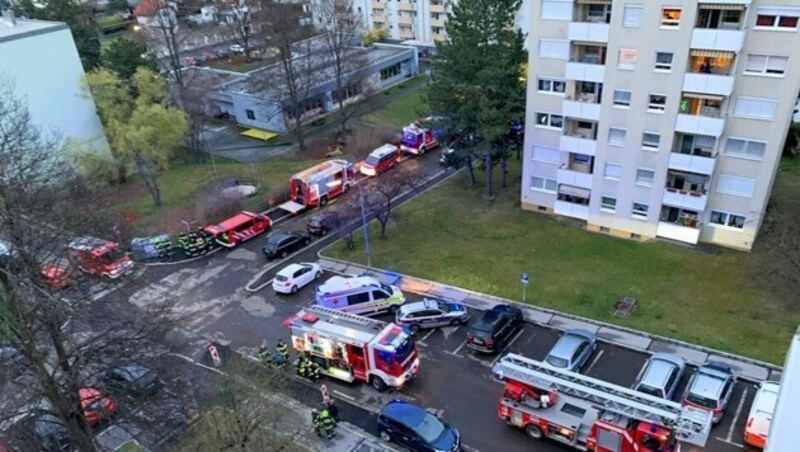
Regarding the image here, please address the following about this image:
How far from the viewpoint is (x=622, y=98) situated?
29828mm

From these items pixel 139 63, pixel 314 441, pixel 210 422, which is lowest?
pixel 314 441

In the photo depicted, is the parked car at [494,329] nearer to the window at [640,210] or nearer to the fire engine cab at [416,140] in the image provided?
the window at [640,210]

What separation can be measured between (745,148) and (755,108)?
77.5 inches

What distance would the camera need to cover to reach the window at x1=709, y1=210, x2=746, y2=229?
29625 millimetres

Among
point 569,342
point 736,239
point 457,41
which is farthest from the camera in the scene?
point 457,41

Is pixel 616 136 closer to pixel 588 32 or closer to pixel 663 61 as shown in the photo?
pixel 663 61

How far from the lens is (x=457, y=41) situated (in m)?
33.7

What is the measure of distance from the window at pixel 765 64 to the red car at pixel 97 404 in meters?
29.1

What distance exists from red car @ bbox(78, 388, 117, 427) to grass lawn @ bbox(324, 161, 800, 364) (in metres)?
15.7

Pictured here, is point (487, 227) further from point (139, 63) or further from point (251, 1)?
point (251, 1)

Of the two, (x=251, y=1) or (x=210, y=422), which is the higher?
(x=251, y=1)

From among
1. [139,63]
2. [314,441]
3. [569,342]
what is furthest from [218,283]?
[139,63]

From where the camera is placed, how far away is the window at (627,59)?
94.1 feet

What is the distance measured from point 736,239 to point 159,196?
116 ft
